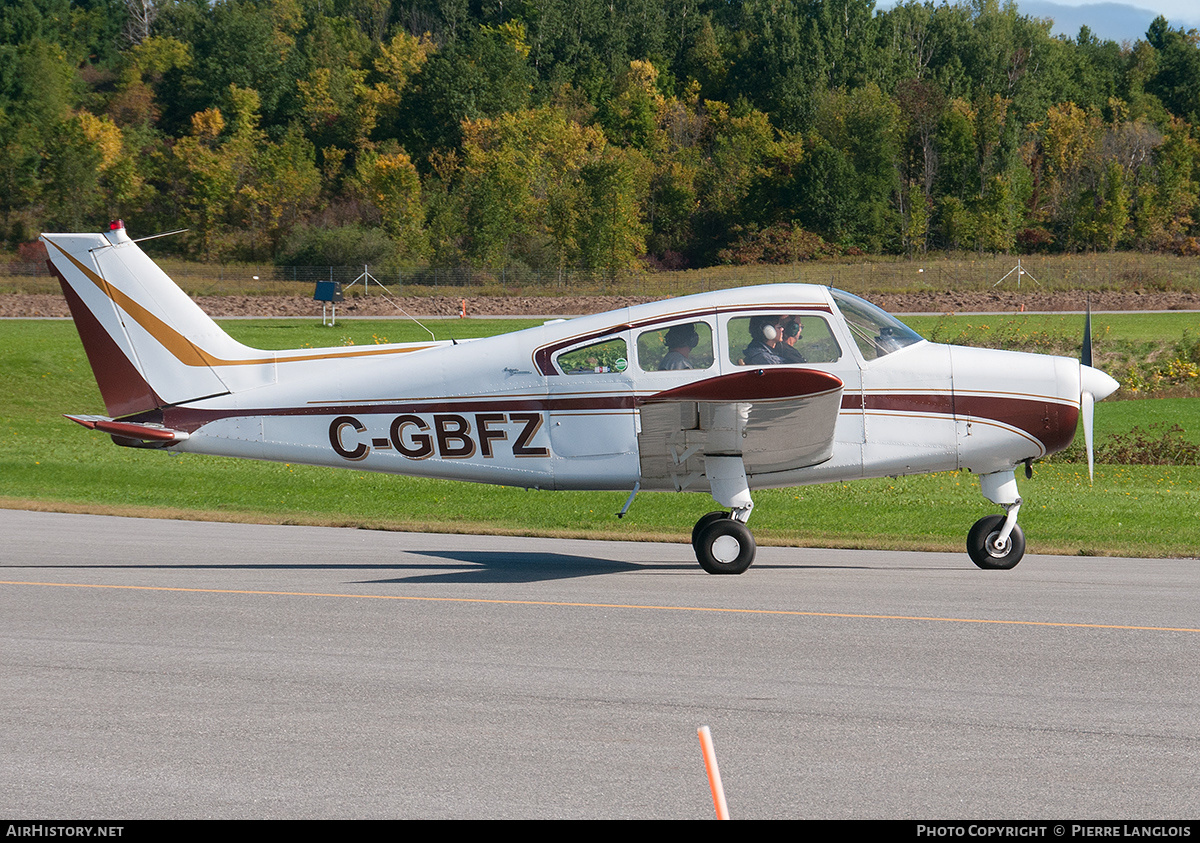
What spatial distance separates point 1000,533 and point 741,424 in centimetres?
309

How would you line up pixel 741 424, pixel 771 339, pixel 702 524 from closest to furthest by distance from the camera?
pixel 741 424, pixel 771 339, pixel 702 524

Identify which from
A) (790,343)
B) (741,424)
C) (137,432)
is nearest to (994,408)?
(790,343)

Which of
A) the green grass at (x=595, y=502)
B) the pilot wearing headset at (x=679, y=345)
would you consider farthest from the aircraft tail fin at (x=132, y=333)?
the green grass at (x=595, y=502)

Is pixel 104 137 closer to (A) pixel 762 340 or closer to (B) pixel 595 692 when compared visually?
(A) pixel 762 340

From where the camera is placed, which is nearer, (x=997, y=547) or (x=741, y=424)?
(x=741, y=424)

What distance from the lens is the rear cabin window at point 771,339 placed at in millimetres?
11211

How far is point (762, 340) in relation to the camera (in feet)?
36.8

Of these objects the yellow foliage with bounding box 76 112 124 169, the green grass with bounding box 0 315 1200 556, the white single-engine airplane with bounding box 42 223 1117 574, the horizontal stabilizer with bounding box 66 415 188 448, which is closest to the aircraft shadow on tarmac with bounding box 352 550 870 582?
the white single-engine airplane with bounding box 42 223 1117 574

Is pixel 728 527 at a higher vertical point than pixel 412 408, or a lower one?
lower

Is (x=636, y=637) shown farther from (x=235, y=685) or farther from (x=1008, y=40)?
(x=1008, y=40)

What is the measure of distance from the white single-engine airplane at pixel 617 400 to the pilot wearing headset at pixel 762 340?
15 mm

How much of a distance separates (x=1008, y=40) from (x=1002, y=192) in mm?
27821
